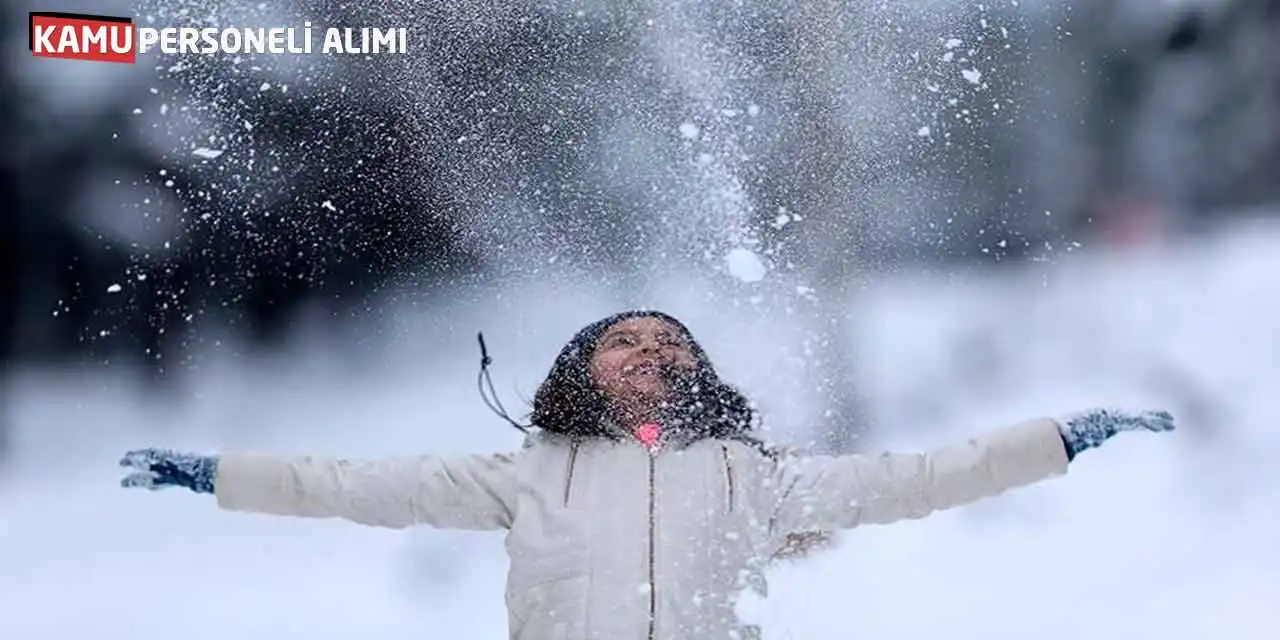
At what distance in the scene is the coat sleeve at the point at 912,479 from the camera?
1.39 metres

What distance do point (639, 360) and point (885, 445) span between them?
0.50m

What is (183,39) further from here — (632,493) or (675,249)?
(632,493)

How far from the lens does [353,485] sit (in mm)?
1382

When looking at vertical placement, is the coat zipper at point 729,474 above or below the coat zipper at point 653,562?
above

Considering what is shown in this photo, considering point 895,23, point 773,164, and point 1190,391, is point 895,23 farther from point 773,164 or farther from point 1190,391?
point 1190,391

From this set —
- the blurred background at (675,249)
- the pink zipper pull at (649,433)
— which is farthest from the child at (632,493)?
the blurred background at (675,249)

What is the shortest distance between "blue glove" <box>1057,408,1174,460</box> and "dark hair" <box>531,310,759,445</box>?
0.36 m

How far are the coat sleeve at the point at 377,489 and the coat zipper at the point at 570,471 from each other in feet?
0.20

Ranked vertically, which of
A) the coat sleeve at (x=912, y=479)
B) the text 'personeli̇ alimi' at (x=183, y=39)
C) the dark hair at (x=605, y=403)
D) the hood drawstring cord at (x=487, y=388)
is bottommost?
the coat sleeve at (x=912, y=479)

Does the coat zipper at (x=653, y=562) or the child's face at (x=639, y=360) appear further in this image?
the child's face at (x=639, y=360)

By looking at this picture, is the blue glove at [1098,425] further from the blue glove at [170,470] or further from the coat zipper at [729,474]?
the blue glove at [170,470]

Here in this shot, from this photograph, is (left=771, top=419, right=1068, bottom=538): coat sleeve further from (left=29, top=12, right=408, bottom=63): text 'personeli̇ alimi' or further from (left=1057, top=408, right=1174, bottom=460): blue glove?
(left=29, top=12, right=408, bottom=63): text 'personeli̇ alimi'

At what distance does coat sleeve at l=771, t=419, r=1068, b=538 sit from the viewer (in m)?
1.39

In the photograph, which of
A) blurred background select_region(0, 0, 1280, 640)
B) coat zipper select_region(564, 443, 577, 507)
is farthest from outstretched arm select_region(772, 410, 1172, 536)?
blurred background select_region(0, 0, 1280, 640)
